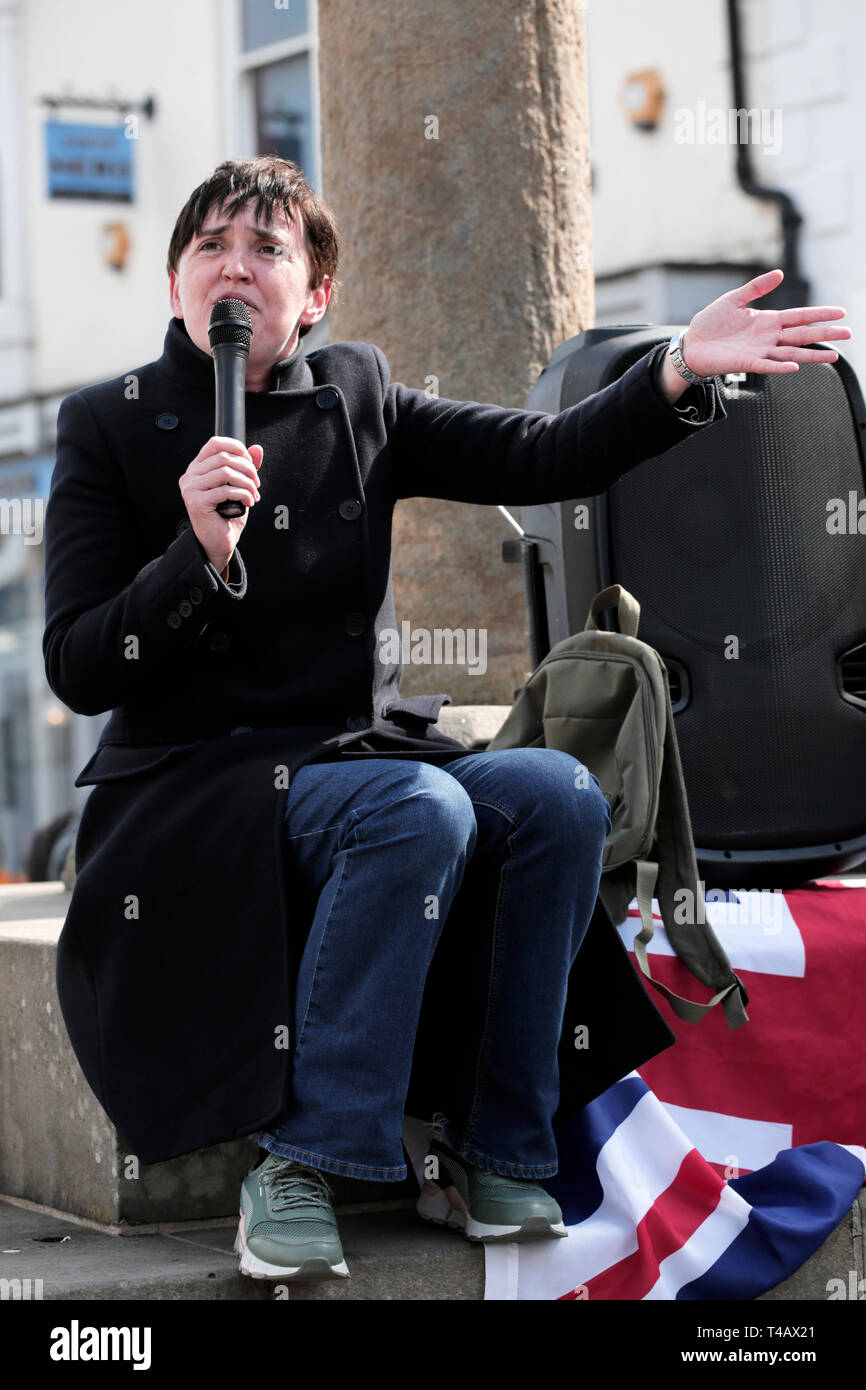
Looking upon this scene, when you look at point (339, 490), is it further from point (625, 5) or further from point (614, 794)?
point (625, 5)

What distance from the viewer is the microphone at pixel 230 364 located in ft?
6.89

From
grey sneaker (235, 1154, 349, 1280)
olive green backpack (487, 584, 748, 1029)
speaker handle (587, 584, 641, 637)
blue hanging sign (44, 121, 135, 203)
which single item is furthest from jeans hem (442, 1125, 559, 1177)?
blue hanging sign (44, 121, 135, 203)

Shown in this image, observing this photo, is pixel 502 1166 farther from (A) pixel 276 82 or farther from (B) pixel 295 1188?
(A) pixel 276 82

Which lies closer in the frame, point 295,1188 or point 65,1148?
point 295,1188

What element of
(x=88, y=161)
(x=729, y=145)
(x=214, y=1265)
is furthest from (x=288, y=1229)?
(x=88, y=161)

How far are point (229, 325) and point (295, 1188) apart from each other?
3.35 feet

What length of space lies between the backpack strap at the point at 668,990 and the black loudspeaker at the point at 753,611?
372 mm

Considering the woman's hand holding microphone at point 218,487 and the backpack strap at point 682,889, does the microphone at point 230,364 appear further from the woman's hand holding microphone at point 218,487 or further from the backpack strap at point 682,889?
the backpack strap at point 682,889

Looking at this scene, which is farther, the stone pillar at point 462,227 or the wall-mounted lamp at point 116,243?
the wall-mounted lamp at point 116,243

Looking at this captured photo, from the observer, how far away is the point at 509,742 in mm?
3043

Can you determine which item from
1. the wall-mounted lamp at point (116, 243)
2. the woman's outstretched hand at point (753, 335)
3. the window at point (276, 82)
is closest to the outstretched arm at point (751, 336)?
the woman's outstretched hand at point (753, 335)

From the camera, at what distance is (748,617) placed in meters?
3.18

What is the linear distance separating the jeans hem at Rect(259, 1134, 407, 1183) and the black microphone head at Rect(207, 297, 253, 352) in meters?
0.95

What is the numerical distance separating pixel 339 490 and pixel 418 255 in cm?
180
